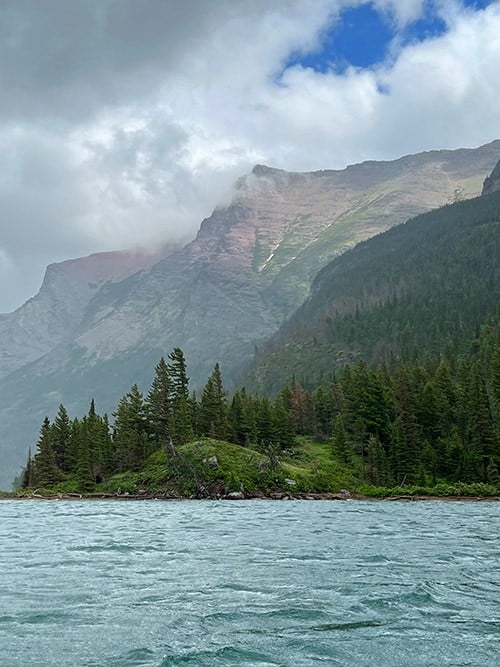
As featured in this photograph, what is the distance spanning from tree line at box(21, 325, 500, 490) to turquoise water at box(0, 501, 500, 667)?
2568 inches

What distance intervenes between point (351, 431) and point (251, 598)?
114m

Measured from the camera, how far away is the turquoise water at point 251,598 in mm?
16234

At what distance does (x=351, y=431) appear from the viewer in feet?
438

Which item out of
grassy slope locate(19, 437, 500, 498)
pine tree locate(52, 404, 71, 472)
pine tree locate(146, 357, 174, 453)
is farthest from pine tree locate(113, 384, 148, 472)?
grassy slope locate(19, 437, 500, 498)

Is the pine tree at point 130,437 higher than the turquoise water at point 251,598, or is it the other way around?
the pine tree at point 130,437

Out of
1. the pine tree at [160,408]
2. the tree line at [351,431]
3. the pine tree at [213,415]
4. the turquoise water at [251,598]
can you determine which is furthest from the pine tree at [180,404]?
the turquoise water at [251,598]

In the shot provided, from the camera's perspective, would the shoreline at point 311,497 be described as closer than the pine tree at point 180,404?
Yes

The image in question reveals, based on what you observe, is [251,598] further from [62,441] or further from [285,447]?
[62,441]

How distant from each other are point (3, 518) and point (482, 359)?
474 feet

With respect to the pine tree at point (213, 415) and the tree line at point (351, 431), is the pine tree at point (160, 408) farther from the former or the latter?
the pine tree at point (213, 415)

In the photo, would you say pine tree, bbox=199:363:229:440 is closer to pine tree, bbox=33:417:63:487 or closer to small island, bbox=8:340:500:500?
small island, bbox=8:340:500:500

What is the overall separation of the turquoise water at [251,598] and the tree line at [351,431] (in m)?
65.2

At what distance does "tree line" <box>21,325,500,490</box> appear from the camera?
10881 centimetres

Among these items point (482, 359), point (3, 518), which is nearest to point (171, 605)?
point (3, 518)
